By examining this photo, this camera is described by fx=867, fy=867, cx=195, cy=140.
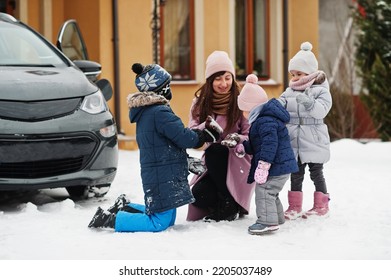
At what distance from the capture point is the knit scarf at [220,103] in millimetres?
6242

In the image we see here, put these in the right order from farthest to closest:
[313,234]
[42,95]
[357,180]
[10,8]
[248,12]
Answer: [248,12], [10,8], [357,180], [42,95], [313,234]

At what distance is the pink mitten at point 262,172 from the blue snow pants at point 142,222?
0.63m

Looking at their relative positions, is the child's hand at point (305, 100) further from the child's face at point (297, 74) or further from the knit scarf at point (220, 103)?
the knit scarf at point (220, 103)

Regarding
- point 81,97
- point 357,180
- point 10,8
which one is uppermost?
point 10,8

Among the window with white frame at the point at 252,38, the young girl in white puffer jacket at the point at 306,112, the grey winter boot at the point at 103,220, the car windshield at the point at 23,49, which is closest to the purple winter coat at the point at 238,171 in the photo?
the young girl in white puffer jacket at the point at 306,112

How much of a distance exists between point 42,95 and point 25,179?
671 millimetres

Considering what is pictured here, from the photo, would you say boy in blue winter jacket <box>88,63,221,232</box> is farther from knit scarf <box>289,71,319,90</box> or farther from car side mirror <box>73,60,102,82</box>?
car side mirror <box>73,60,102,82</box>

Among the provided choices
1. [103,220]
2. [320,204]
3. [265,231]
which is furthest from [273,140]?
[103,220]

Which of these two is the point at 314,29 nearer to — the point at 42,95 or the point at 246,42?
the point at 246,42

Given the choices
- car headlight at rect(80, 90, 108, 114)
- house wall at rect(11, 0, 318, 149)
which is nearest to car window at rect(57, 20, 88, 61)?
car headlight at rect(80, 90, 108, 114)

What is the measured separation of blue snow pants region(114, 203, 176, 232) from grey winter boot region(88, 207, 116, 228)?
0.07 metres

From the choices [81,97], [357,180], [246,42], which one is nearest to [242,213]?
[81,97]

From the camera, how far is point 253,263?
473 cm

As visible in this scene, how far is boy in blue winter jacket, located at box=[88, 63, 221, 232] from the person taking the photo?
5.66 m
